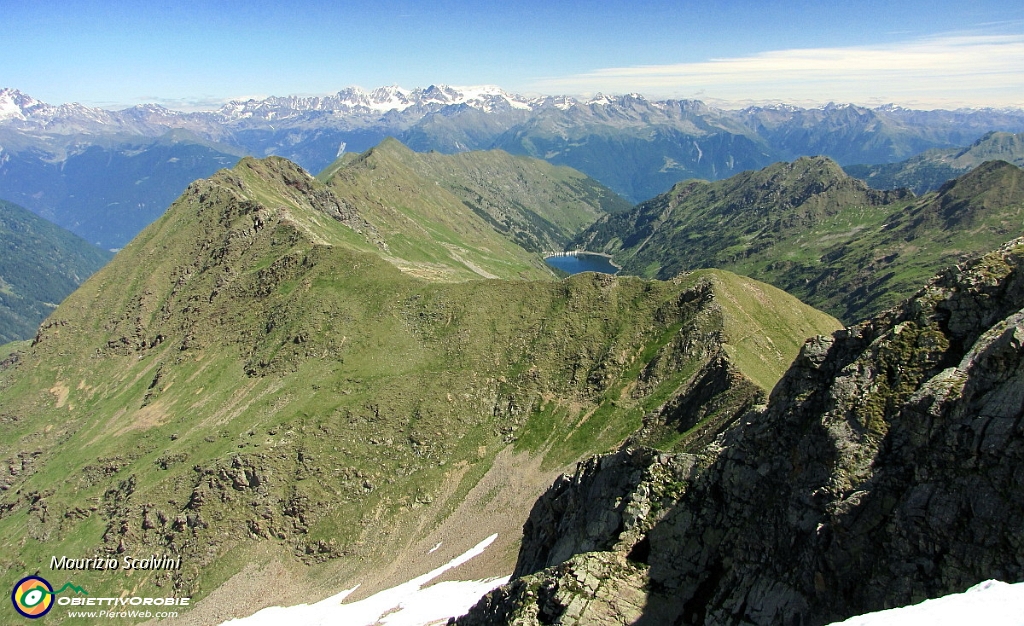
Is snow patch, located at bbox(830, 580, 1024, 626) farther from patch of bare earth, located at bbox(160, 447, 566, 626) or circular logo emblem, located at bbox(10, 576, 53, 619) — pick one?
circular logo emblem, located at bbox(10, 576, 53, 619)

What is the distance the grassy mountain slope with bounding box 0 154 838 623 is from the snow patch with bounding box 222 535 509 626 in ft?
12.9

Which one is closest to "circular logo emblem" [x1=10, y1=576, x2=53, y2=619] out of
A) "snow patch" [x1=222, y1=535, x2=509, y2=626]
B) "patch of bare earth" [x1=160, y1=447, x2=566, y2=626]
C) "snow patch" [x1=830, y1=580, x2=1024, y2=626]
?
"patch of bare earth" [x1=160, y1=447, x2=566, y2=626]

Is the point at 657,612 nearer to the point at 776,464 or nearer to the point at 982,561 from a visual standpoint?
the point at 776,464

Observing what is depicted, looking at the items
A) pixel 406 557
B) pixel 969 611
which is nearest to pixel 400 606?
pixel 406 557

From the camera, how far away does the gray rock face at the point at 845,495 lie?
88.0ft

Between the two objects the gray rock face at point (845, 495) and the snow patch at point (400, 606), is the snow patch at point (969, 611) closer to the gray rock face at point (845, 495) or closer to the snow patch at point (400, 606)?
the gray rock face at point (845, 495)

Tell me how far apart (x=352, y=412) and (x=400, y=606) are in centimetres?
5161

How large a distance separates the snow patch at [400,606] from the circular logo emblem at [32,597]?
4260 centimetres

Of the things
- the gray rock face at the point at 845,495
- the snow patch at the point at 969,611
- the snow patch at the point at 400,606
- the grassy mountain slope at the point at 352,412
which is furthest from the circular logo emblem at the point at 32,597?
the snow patch at the point at 969,611

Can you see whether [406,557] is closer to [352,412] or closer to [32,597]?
[352,412]

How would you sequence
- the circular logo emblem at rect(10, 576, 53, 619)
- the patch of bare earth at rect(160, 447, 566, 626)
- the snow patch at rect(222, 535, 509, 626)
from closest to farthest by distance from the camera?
the snow patch at rect(222, 535, 509, 626)
the patch of bare earth at rect(160, 447, 566, 626)
the circular logo emblem at rect(10, 576, 53, 619)

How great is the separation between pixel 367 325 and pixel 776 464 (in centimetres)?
13099

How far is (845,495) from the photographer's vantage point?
3120cm

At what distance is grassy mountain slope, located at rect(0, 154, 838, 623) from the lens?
4446 inches
